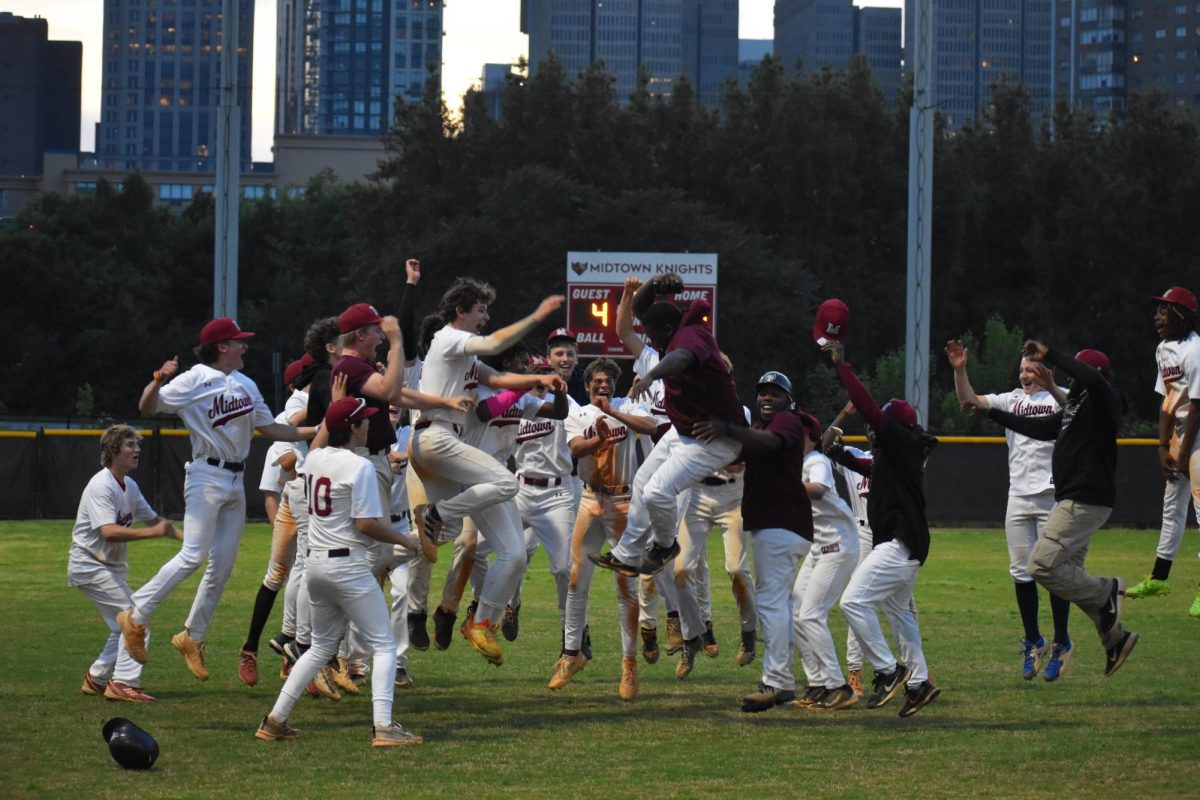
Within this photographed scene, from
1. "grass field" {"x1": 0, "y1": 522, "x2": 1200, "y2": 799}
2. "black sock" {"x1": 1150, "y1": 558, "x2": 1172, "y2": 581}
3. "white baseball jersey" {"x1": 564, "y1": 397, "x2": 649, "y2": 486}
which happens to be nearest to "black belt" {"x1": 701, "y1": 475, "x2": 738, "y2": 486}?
"white baseball jersey" {"x1": 564, "y1": 397, "x2": 649, "y2": 486}

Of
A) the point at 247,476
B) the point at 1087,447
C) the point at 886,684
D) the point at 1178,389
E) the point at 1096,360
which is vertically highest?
the point at 1096,360

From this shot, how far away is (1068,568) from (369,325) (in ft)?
16.5

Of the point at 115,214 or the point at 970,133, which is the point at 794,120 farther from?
the point at 115,214

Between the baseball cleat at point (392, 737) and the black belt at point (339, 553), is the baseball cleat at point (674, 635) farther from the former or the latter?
the black belt at point (339, 553)

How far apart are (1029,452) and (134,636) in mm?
7293

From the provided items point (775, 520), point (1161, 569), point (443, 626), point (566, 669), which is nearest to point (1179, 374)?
point (1161, 569)

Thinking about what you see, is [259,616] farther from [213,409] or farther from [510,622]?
[510,622]

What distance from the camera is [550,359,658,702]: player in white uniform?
12273mm

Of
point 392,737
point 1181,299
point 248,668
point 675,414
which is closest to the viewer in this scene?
point 392,737

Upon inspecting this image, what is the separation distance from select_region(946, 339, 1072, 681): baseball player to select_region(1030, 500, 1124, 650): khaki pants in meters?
0.87

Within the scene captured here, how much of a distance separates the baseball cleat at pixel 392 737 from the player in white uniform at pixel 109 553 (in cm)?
235

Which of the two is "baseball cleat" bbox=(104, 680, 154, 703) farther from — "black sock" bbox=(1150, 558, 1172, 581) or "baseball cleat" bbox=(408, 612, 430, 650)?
"black sock" bbox=(1150, 558, 1172, 581)

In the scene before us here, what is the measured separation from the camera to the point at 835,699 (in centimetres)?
1138

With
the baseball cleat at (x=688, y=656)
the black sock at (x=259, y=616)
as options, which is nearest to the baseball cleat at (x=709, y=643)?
the baseball cleat at (x=688, y=656)
